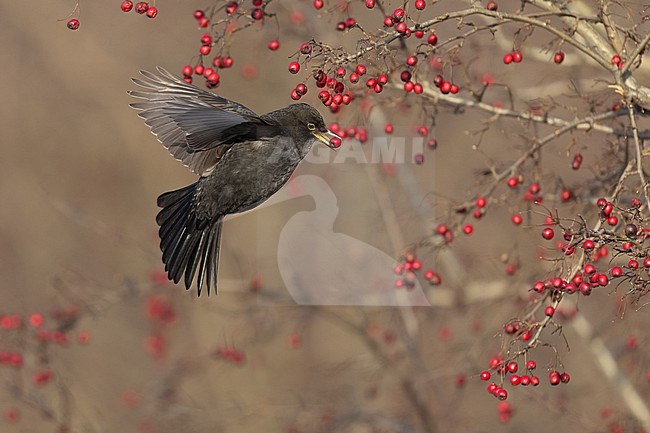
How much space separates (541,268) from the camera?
5.26m

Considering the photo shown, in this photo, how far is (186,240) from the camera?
3713 mm

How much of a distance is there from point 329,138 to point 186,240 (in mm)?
667

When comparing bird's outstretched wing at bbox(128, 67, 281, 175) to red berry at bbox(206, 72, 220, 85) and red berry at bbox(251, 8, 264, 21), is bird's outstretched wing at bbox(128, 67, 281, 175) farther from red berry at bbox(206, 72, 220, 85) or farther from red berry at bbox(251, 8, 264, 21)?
red berry at bbox(251, 8, 264, 21)

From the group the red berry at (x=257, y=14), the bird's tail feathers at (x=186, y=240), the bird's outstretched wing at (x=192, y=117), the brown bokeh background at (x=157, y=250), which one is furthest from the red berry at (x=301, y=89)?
the brown bokeh background at (x=157, y=250)

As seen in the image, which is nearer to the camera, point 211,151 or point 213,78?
point 213,78

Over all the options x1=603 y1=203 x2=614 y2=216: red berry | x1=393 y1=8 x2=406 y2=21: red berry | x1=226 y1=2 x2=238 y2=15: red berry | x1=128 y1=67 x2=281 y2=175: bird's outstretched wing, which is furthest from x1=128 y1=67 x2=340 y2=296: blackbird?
x1=603 y1=203 x2=614 y2=216: red berry

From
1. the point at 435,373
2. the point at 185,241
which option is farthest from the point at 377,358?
the point at 185,241

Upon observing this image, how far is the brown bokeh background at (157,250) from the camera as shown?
616cm

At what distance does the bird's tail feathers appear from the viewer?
3.61 meters

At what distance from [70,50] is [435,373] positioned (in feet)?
25.1

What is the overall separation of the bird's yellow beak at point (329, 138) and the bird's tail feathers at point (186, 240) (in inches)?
21.2

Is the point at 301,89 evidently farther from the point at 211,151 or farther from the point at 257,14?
the point at 211,151
